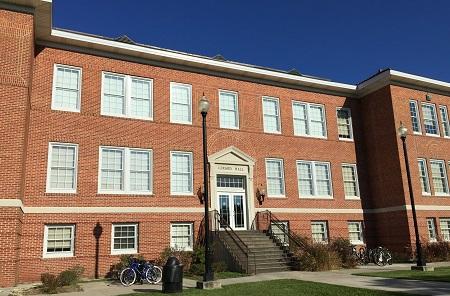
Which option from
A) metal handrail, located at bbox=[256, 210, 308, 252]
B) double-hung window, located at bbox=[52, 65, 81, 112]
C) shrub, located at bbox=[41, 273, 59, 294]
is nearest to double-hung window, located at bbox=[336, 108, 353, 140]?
metal handrail, located at bbox=[256, 210, 308, 252]

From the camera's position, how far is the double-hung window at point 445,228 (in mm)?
26406

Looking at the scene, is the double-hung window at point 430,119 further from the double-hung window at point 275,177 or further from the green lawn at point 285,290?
the green lawn at point 285,290

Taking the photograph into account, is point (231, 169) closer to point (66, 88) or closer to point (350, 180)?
point (350, 180)

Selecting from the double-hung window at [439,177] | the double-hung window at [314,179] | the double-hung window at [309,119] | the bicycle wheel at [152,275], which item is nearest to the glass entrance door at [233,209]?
the double-hung window at [314,179]

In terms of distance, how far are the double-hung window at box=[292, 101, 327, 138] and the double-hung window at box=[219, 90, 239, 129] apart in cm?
402

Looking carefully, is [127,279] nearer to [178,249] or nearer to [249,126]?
[178,249]

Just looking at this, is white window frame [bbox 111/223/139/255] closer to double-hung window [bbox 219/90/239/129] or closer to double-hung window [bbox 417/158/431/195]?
double-hung window [bbox 219/90/239/129]

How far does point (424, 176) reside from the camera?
26688 millimetres

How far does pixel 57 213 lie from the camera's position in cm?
1819

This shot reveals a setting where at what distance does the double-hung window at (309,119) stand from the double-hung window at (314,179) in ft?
6.15

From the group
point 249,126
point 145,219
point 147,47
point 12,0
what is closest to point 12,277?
point 145,219

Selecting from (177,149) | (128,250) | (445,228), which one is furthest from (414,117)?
(128,250)

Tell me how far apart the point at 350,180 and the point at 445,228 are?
642 centimetres

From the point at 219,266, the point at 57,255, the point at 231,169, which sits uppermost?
the point at 231,169
